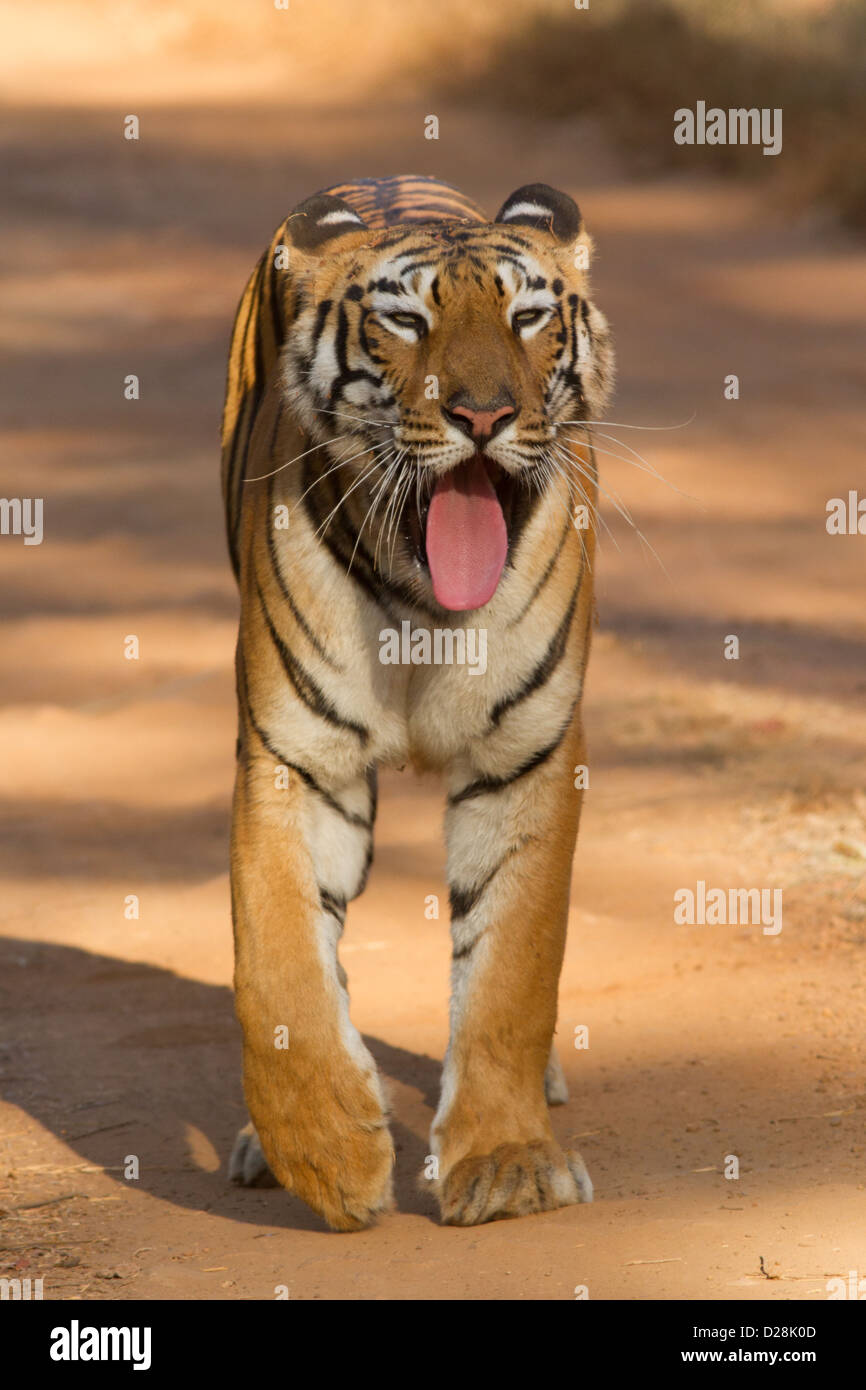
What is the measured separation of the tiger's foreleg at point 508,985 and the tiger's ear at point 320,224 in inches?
41.5

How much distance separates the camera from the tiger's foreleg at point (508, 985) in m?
3.43

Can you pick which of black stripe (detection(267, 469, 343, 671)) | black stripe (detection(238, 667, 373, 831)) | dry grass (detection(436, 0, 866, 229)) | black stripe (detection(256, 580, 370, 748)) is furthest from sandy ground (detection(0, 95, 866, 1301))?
black stripe (detection(267, 469, 343, 671))

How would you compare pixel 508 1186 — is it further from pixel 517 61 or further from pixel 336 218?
pixel 517 61

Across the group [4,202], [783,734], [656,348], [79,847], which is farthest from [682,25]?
[79,847]

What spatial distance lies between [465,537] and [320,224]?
0.77 meters

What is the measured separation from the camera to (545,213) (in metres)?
3.68

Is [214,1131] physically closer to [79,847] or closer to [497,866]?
[497,866]

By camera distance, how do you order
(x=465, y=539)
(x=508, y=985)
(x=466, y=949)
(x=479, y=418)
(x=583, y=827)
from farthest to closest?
1. (x=583, y=827)
2. (x=466, y=949)
3. (x=508, y=985)
4. (x=465, y=539)
5. (x=479, y=418)

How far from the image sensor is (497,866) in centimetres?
360

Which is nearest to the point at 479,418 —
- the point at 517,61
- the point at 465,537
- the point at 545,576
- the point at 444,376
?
the point at 444,376

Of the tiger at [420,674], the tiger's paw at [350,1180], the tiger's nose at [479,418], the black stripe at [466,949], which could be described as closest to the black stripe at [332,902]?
the tiger at [420,674]

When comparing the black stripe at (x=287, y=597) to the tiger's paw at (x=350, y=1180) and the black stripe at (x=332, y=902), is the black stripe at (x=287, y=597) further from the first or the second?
the tiger's paw at (x=350, y=1180)

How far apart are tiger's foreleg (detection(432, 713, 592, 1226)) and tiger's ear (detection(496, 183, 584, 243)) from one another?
96 cm

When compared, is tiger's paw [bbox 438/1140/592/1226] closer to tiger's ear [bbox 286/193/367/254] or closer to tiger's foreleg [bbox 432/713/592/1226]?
tiger's foreleg [bbox 432/713/592/1226]
